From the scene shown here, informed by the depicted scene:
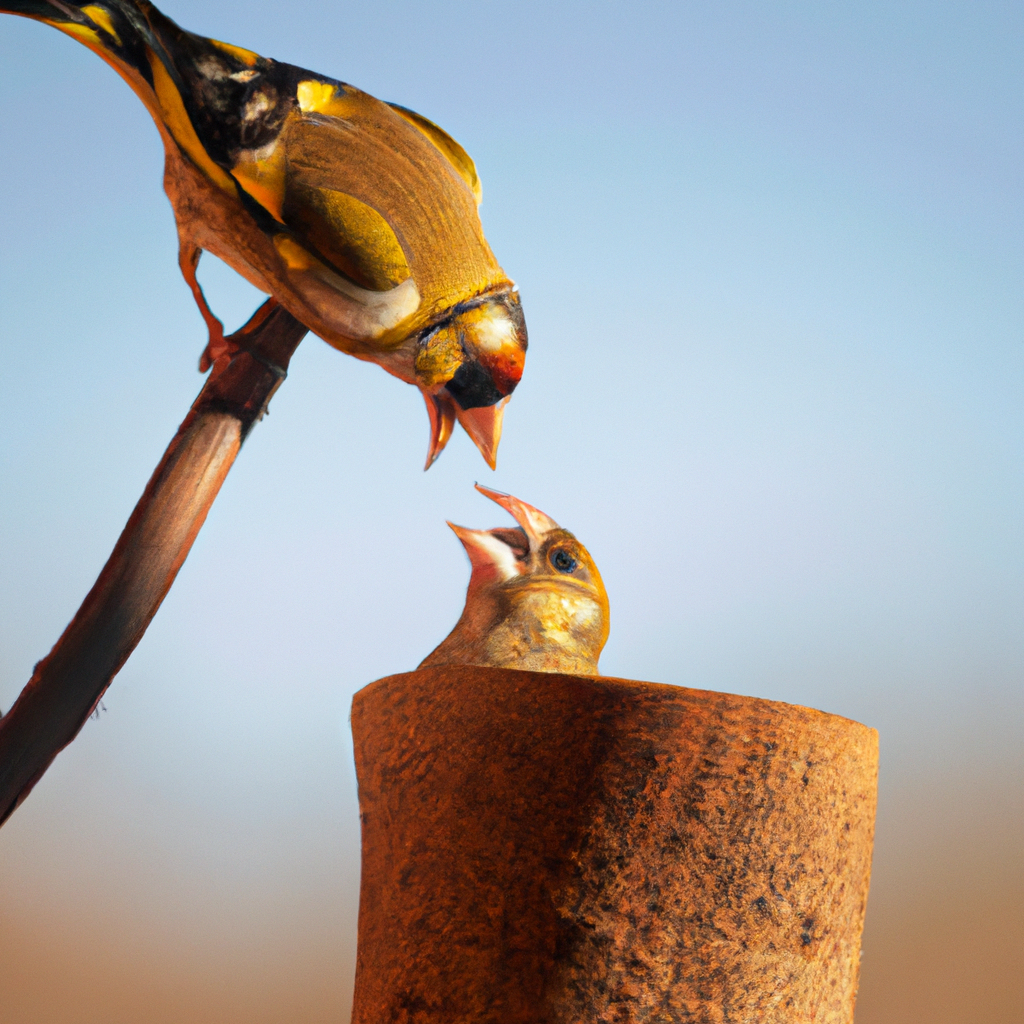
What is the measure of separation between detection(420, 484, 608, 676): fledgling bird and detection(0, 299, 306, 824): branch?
230mm

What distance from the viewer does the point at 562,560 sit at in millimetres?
857

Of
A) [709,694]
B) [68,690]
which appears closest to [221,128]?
[68,690]

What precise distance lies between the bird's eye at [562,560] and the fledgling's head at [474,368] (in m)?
0.12

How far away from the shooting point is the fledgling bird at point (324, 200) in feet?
2.17

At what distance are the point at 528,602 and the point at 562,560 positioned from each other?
2.5 inches

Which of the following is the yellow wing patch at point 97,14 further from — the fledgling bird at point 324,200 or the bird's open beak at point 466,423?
the bird's open beak at point 466,423

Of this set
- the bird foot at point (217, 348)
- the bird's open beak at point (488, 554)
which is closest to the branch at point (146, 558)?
the bird foot at point (217, 348)

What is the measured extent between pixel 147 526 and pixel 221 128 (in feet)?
0.97

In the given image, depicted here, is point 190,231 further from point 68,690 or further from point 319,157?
point 68,690

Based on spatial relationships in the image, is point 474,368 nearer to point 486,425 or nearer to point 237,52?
point 486,425

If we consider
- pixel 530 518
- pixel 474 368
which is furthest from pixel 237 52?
pixel 530 518

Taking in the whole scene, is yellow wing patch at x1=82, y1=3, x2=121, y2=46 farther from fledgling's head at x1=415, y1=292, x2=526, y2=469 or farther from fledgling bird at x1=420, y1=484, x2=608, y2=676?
fledgling bird at x1=420, y1=484, x2=608, y2=676

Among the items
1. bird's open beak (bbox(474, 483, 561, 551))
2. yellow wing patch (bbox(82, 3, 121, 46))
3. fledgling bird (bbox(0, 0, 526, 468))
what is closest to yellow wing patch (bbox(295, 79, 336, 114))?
fledgling bird (bbox(0, 0, 526, 468))

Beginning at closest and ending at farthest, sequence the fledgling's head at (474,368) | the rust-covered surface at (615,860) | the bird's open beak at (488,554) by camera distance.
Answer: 1. the rust-covered surface at (615,860)
2. the fledgling's head at (474,368)
3. the bird's open beak at (488,554)
